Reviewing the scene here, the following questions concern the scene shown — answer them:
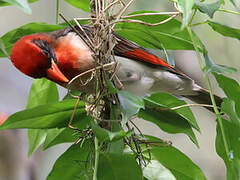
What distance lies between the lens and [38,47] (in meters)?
1.01

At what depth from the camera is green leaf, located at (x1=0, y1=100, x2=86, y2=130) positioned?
0.87 metres

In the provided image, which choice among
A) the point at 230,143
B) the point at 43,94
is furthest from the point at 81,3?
the point at 230,143

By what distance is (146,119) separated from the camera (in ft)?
3.22

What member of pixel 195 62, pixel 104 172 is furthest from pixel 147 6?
pixel 104 172

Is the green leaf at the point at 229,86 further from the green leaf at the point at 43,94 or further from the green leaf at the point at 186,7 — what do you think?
the green leaf at the point at 43,94

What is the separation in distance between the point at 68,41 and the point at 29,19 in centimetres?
164

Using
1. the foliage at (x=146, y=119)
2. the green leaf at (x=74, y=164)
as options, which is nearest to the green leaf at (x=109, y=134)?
the foliage at (x=146, y=119)

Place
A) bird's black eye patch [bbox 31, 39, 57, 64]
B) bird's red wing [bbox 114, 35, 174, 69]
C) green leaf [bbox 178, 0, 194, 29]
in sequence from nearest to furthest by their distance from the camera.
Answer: green leaf [bbox 178, 0, 194, 29], bird's black eye patch [bbox 31, 39, 57, 64], bird's red wing [bbox 114, 35, 174, 69]

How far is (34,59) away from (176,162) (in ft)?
1.31

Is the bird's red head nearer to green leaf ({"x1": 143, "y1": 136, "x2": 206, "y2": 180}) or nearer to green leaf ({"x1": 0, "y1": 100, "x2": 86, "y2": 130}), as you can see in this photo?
green leaf ({"x1": 0, "y1": 100, "x2": 86, "y2": 130})

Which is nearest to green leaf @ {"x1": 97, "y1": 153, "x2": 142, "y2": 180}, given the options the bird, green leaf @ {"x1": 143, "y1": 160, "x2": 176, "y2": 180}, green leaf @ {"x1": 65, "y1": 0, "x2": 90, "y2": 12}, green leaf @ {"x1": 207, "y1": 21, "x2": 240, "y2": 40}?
green leaf @ {"x1": 143, "y1": 160, "x2": 176, "y2": 180}

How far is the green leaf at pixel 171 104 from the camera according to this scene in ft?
3.19

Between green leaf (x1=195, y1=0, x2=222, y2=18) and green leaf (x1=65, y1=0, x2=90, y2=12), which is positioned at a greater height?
green leaf (x1=195, y1=0, x2=222, y2=18)

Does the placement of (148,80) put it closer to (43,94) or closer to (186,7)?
(43,94)
